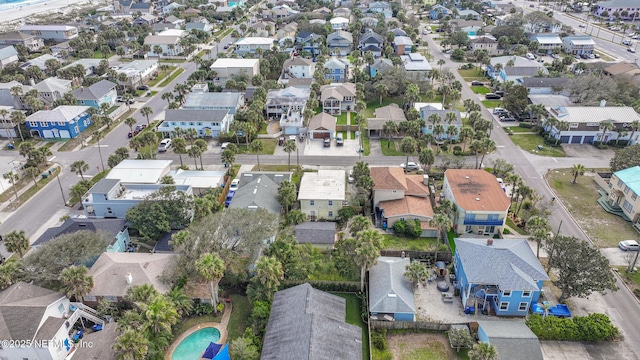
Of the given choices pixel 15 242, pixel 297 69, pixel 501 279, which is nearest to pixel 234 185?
pixel 15 242

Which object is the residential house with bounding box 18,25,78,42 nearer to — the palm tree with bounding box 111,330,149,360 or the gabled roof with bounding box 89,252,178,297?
the gabled roof with bounding box 89,252,178,297

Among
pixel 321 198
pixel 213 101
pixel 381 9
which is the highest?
pixel 381 9

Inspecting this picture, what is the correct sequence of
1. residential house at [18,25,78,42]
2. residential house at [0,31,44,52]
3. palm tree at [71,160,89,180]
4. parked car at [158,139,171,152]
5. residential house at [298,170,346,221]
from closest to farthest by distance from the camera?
residential house at [298,170,346,221], palm tree at [71,160,89,180], parked car at [158,139,171,152], residential house at [0,31,44,52], residential house at [18,25,78,42]

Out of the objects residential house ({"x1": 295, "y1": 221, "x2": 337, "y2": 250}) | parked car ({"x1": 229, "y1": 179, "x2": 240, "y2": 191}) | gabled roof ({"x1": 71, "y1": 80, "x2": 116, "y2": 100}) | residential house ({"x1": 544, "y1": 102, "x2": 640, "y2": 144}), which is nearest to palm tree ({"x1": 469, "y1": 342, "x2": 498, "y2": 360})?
residential house ({"x1": 295, "y1": 221, "x2": 337, "y2": 250})

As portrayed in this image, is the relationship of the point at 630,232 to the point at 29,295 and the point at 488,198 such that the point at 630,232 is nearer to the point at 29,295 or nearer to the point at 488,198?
the point at 488,198

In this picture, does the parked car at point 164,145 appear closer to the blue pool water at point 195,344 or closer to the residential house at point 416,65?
the blue pool water at point 195,344

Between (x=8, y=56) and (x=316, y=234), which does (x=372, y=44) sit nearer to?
(x=316, y=234)

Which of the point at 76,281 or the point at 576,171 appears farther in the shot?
the point at 576,171
